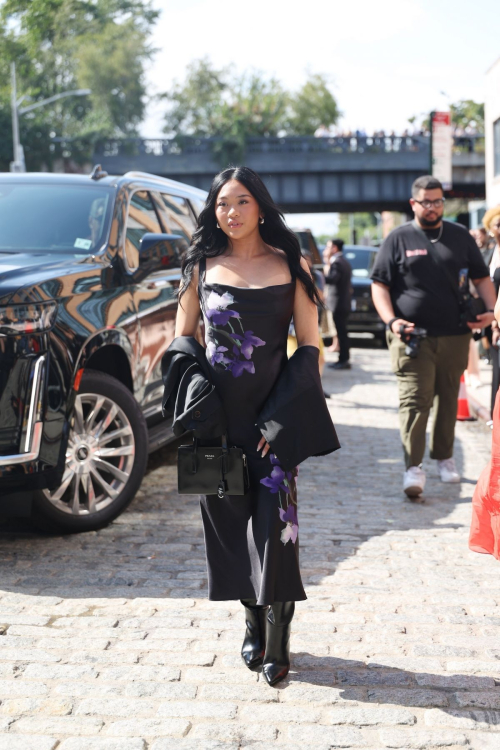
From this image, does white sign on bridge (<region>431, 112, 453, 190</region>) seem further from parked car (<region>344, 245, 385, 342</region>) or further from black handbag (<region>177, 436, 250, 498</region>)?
black handbag (<region>177, 436, 250, 498</region>)

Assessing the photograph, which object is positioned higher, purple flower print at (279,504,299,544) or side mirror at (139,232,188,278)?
side mirror at (139,232,188,278)

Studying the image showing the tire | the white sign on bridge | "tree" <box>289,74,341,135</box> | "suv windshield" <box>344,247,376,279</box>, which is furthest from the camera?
"tree" <box>289,74,341,135</box>

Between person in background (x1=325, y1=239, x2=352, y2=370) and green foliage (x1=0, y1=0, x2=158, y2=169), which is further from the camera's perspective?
green foliage (x1=0, y1=0, x2=158, y2=169)

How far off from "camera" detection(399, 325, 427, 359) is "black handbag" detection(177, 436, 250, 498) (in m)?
3.29

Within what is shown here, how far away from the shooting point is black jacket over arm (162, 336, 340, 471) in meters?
3.54

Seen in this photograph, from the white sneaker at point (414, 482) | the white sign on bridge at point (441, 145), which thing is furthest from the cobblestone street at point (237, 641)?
the white sign on bridge at point (441, 145)

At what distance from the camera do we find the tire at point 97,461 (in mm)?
5441

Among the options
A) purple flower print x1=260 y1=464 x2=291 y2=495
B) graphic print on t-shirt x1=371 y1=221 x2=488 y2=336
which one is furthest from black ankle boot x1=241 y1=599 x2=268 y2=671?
graphic print on t-shirt x1=371 y1=221 x2=488 y2=336

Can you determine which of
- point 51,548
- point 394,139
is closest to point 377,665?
point 51,548

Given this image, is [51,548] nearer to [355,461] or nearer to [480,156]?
[355,461]

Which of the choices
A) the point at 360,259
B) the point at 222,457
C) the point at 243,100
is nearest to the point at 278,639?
the point at 222,457

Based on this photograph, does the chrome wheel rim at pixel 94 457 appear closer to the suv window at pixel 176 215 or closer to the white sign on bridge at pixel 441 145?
the suv window at pixel 176 215

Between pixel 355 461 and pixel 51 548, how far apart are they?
3.55m

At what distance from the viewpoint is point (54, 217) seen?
632 centimetres
